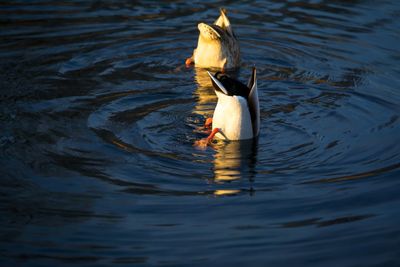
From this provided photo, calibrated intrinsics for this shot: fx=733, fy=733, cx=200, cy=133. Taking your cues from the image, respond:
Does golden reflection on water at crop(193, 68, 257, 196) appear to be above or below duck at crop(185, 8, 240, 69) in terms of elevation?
below

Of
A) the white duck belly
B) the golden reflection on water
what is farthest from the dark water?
the white duck belly

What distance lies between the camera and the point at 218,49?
1263 centimetres

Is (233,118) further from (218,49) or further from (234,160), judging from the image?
(218,49)

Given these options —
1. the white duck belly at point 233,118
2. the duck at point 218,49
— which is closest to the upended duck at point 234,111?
the white duck belly at point 233,118

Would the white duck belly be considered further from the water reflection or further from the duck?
the duck

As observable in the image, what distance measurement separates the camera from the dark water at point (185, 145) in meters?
6.84

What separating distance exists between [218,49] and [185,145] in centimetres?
383

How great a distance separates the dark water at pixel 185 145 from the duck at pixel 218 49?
0.28 metres

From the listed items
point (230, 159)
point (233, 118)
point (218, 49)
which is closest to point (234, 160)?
point (230, 159)

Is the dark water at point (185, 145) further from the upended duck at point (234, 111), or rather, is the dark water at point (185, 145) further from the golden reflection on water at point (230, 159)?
the upended duck at point (234, 111)

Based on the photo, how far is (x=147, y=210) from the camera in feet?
24.2

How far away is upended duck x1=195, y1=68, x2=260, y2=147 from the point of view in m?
9.10

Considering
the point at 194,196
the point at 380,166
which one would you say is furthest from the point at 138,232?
the point at 380,166

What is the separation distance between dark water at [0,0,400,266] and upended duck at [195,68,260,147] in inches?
6.5
